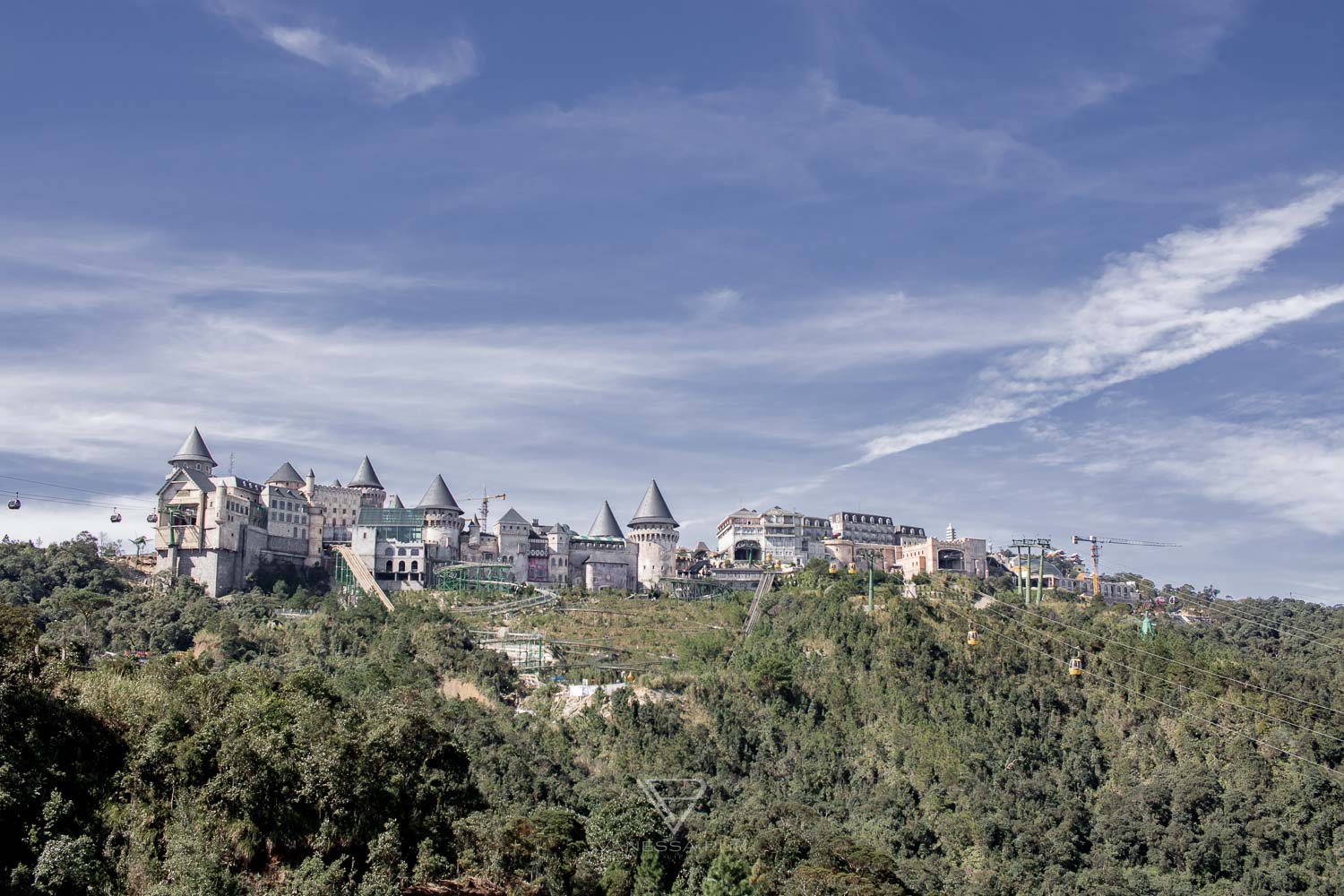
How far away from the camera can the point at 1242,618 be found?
119 meters

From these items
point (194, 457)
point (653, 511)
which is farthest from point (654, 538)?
point (194, 457)

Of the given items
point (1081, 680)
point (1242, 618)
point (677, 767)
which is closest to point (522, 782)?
point (677, 767)

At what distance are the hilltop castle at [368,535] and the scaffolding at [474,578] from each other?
4.54ft

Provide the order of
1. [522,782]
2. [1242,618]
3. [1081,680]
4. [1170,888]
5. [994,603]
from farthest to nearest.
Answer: [1242,618]
[994,603]
[1081,680]
[1170,888]
[522,782]

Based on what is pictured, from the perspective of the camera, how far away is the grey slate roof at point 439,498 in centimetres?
9512

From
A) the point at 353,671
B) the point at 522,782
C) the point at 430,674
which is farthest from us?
the point at 430,674

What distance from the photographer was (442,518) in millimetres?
94812

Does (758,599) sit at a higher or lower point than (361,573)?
lower

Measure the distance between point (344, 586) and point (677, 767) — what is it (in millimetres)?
32937

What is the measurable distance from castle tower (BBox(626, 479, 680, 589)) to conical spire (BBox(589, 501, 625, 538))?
3.78 ft

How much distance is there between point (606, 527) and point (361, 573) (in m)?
20.5

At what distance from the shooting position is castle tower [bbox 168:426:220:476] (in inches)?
3617

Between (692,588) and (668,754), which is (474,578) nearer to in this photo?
(692,588)

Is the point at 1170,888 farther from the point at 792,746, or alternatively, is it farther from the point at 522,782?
the point at 522,782
